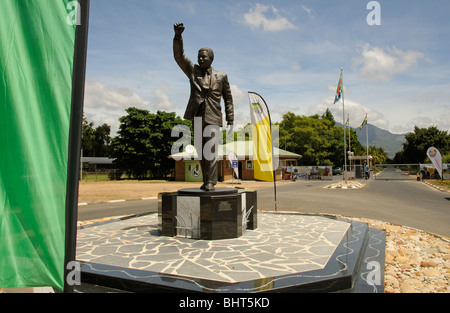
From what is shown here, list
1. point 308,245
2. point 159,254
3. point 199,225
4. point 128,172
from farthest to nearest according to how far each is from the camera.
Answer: point 128,172
point 199,225
point 308,245
point 159,254

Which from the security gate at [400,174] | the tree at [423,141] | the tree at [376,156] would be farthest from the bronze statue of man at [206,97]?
the tree at [376,156]

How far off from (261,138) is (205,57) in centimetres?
328

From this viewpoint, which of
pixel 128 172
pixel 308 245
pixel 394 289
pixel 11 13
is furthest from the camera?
pixel 128 172

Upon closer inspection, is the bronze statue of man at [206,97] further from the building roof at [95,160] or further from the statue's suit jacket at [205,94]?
the building roof at [95,160]

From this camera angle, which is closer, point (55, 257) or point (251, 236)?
point (55, 257)

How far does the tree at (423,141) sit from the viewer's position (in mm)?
50812

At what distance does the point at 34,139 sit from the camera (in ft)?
5.98

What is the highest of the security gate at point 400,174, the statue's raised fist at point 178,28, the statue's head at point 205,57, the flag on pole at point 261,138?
the statue's raised fist at point 178,28

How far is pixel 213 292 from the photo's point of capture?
3172 millimetres

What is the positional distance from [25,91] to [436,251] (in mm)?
6356

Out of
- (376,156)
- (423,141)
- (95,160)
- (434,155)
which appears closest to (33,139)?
(434,155)

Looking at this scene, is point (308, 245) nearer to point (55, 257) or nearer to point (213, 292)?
point (213, 292)

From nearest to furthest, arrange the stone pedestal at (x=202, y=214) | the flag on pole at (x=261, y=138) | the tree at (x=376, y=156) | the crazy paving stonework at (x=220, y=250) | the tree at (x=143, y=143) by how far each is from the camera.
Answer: the crazy paving stonework at (x=220, y=250)
the stone pedestal at (x=202, y=214)
the flag on pole at (x=261, y=138)
the tree at (x=143, y=143)
the tree at (x=376, y=156)
